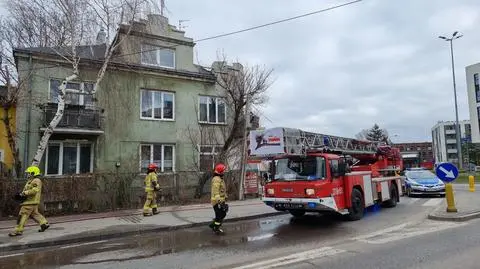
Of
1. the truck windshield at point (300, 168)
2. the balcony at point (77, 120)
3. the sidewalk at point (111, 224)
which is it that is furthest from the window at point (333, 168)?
the balcony at point (77, 120)

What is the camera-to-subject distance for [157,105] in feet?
76.2

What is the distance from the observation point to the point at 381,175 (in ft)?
53.6

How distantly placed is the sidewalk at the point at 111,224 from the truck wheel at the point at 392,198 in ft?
16.2

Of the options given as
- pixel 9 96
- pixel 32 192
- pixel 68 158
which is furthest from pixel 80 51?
pixel 32 192

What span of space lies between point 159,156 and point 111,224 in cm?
1061

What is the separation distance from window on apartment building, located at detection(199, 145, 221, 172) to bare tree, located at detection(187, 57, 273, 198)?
26 centimetres

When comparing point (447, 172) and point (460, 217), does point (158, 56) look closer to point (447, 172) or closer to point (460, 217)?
point (447, 172)

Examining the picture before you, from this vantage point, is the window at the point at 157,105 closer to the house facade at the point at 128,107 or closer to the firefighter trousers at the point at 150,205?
the house facade at the point at 128,107

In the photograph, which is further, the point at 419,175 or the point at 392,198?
the point at 419,175

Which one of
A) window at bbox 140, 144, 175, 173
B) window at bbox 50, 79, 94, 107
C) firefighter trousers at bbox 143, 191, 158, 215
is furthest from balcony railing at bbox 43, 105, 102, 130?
firefighter trousers at bbox 143, 191, 158, 215

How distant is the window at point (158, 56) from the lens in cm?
2259

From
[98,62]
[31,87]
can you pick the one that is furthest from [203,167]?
[31,87]

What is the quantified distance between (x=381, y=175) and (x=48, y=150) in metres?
15.3

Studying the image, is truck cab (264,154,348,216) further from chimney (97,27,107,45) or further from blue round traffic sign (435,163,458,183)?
chimney (97,27,107,45)
